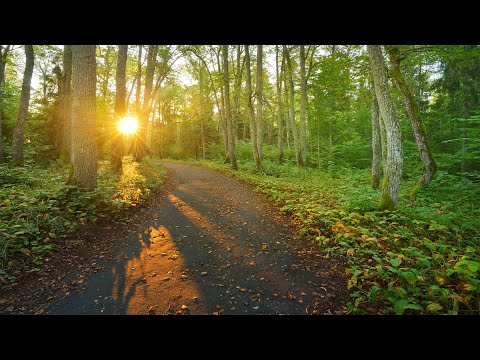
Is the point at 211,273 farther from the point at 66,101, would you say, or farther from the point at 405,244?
the point at 66,101

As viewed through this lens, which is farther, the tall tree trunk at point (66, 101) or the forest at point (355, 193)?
the tall tree trunk at point (66, 101)

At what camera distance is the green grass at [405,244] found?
10.6 feet

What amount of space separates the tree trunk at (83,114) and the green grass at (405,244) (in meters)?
6.28

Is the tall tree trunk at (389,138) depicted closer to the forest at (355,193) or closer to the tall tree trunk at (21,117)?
the forest at (355,193)

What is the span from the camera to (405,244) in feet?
15.4

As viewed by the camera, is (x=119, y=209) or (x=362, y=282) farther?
(x=119, y=209)

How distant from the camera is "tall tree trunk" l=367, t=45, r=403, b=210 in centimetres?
617

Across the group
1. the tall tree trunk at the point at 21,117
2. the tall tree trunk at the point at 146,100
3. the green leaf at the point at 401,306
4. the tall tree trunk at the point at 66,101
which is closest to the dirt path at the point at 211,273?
the green leaf at the point at 401,306

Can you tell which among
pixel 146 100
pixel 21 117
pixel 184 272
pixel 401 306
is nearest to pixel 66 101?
pixel 21 117
